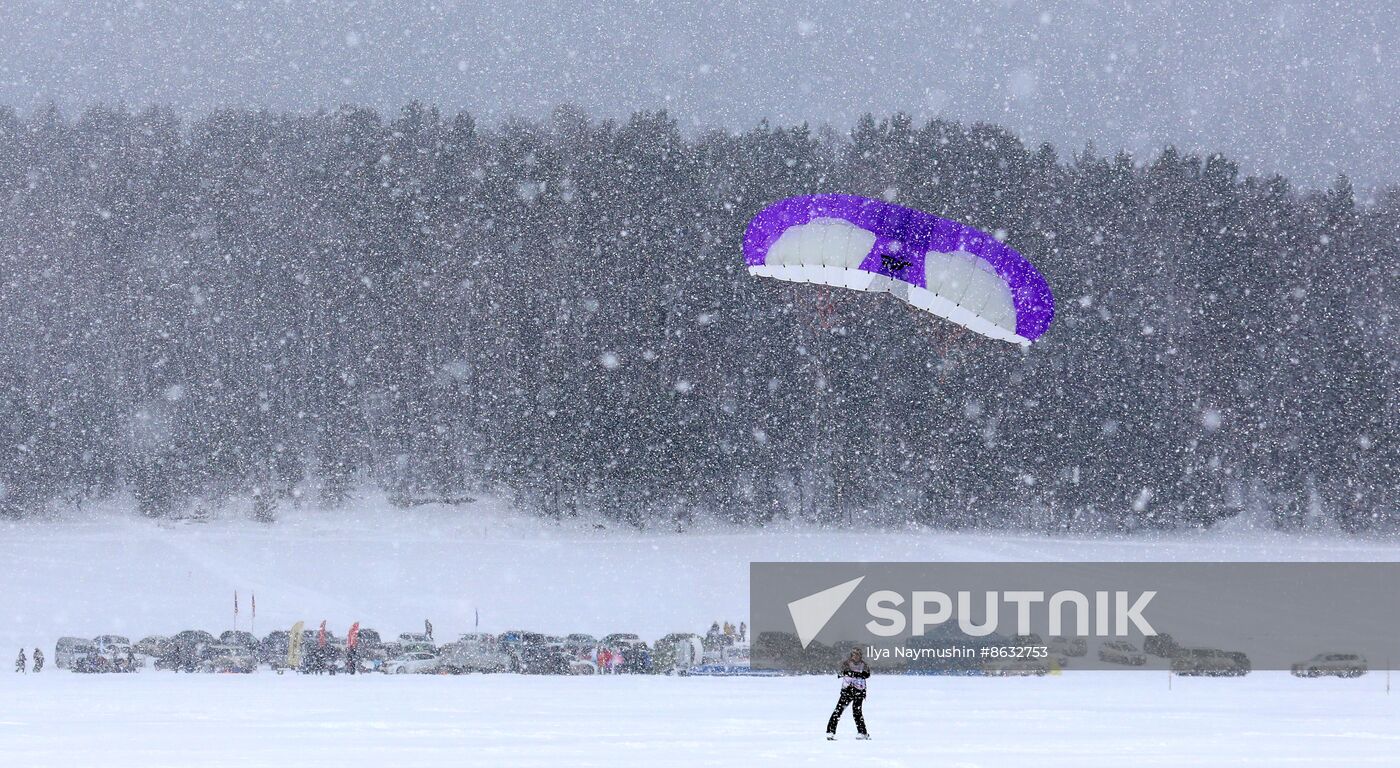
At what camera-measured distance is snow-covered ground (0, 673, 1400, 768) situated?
12.7m

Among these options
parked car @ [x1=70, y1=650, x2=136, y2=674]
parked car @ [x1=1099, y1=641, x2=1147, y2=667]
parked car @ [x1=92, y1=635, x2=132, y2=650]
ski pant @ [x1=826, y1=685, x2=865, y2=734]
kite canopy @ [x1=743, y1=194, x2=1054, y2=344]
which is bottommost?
parked car @ [x1=70, y1=650, x2=136, y2=674]

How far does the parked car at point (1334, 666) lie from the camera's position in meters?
23.9

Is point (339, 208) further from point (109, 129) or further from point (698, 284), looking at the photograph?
point (698, 284)

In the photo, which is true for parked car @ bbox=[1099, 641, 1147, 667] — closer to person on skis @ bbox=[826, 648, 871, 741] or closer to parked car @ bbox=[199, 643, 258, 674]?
person on skis @ bbox=[826, 648, 871, 741]

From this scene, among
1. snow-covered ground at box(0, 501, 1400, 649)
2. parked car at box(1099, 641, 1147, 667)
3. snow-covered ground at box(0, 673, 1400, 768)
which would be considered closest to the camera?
snow-covered ground at box(0, 673, 1400, 768)

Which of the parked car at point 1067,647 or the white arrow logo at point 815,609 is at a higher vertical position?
the white arrow logo at point 815,609

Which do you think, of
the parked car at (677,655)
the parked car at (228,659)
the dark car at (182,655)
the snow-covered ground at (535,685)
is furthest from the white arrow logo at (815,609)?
the dark car at (182,655)

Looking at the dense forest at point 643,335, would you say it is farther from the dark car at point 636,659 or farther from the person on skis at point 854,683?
the person on skis at point 854,683

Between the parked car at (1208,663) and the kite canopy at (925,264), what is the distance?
6348mm

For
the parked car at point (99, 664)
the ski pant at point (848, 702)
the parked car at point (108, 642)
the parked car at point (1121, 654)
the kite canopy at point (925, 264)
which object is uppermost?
the kite canopy at point (925, 264)

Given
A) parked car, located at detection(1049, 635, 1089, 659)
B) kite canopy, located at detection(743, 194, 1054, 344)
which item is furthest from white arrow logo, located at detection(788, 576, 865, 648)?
kite canopy, located at detection(743, 194, 1054, 344)

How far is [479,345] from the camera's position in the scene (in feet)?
163

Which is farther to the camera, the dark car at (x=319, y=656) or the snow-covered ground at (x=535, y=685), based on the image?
the dark car at (x=319, y=656)

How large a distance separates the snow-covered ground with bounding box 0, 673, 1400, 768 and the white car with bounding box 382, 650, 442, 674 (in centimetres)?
180
